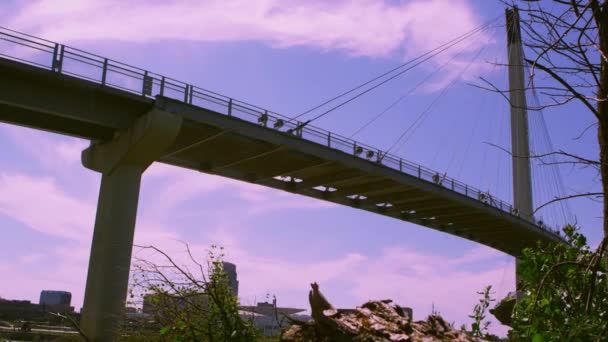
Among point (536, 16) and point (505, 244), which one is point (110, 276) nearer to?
point (536, 16)

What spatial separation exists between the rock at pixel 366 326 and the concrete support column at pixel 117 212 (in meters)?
20.3

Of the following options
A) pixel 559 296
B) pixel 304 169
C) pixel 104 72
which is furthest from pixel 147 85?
pixel 559 296

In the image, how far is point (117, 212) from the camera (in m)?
25.3

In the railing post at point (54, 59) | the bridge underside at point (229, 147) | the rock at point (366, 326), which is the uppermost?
the railing post at point (54, 59)

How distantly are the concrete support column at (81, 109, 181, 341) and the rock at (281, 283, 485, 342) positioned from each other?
20.3m

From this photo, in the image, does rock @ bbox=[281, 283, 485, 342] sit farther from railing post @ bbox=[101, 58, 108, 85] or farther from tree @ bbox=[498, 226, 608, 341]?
railing post @ bbox=[101, 58, 108, 85]

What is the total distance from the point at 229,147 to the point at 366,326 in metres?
26.1

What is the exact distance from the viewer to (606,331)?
3.70m

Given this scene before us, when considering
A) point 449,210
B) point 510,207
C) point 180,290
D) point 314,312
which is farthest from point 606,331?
point 510,207

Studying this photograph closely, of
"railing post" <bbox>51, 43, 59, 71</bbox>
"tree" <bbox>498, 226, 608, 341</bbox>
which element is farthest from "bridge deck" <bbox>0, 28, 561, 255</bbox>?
"tree" <bbox>498, 226, 608, 341</bbox>

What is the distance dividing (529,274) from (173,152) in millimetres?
25377

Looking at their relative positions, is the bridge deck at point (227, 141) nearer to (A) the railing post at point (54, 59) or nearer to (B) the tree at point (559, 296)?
(A) the railing post at point (54, 59)

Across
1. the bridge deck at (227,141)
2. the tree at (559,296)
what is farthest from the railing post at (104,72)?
A: the tree at (559,296)

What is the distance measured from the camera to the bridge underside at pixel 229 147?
2388 centimetres
